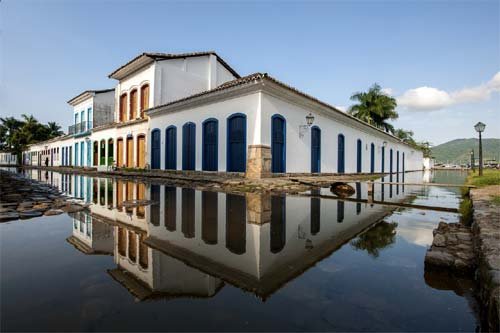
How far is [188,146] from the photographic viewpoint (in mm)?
14703

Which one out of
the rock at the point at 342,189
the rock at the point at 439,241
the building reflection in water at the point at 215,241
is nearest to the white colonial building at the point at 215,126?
the rock at the point at 342,189

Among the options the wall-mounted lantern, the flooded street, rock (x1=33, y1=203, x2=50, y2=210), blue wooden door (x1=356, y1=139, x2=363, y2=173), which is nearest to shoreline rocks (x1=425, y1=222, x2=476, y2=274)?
the flooded street

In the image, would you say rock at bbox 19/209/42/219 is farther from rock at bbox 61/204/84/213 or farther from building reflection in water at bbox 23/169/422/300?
building reflection in water at bbox 23/169/422/300

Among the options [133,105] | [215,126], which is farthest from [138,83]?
[215,126]

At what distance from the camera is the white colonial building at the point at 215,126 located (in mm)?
11570

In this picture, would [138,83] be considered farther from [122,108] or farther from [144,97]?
[122,108]

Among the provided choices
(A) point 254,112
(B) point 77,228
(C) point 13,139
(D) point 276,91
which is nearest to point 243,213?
(B) point 77,228

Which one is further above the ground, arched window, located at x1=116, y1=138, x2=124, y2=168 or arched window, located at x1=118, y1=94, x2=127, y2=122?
arched window, located at x1=118, y1=94, x2=127, y2=122

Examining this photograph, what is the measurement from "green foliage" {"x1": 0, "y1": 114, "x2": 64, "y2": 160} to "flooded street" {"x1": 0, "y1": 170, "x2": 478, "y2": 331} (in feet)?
187

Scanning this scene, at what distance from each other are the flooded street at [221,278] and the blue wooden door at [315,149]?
10275mm

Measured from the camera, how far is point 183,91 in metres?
18.7

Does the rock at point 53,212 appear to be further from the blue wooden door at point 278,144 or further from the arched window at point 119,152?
the arched window at point 119,152

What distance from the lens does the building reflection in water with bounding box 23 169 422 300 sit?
2.27 m

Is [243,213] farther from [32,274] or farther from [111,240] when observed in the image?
[32,274]
